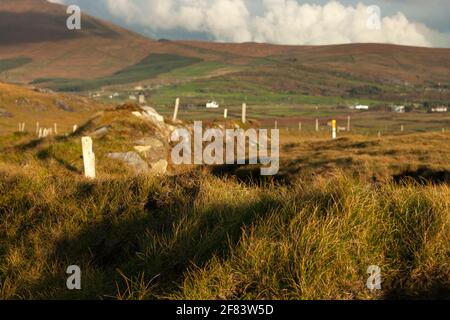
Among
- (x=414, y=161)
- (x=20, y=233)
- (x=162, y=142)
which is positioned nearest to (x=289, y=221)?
(x=20, y=233)

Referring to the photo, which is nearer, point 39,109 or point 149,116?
point 149,116

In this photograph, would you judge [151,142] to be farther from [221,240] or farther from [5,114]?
[5,114]

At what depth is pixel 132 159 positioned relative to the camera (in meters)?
22.4

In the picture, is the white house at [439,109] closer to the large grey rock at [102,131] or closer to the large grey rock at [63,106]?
the large grey rock at [63,106]

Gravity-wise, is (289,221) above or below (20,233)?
above

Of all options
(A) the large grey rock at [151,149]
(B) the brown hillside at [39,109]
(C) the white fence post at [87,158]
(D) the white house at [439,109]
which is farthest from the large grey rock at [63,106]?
(C) the white fence post at [87,158]

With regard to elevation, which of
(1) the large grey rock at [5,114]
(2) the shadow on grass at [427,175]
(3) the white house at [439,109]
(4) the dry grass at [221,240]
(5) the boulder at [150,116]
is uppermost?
(5) the boulder at [150,116]

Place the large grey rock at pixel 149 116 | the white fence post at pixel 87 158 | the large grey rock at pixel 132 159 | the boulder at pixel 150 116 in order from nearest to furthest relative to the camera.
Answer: the white fence post at pixel 87 158 → the large grey rock at pixel 132 159 → the large grey rock at pixel 149 116 → the boulder at pixel 150 116

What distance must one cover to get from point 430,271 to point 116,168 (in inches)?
654

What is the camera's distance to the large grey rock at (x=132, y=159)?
22.1 metres

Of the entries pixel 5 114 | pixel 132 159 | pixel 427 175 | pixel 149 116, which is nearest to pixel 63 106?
pixel 5 114

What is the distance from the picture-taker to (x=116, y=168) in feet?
70.1

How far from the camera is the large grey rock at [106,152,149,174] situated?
2209cm
